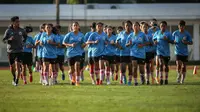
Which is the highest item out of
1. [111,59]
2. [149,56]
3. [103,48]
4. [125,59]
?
[103,48]

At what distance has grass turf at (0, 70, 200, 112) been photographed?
17078 millimetres

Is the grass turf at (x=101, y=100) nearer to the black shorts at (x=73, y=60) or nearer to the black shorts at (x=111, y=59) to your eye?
the black shorts at (x=73, y=60)

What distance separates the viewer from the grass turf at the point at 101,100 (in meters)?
17.1

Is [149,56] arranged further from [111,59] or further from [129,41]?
[111,59]

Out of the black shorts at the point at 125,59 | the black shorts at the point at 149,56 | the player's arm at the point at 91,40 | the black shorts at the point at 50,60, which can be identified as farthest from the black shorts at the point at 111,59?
the black shorts at the point at 50,60

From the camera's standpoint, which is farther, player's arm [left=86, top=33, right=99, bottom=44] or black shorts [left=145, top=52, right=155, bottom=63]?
black shorts [left=145, top=52, right=155, bottom=63]

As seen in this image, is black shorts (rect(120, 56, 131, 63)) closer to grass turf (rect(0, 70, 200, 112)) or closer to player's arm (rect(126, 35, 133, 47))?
player's arm (rect(126, 35, 133, 47))

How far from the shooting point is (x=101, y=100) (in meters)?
19.3

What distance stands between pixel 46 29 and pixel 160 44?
4634 millimetres

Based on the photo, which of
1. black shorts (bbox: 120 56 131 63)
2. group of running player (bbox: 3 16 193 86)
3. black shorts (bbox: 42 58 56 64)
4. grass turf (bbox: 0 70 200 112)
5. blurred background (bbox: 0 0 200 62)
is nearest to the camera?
grass turf (bbox: 0 70 200 112)

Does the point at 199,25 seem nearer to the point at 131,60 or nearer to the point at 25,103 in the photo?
the point at 131,60

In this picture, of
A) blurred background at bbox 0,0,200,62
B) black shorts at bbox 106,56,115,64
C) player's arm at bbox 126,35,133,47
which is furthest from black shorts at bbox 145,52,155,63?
blurred background at bbox 0,0,200,62

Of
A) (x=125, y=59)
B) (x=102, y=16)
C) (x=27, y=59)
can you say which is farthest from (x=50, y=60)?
(x=102, y=16)

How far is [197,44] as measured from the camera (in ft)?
190
